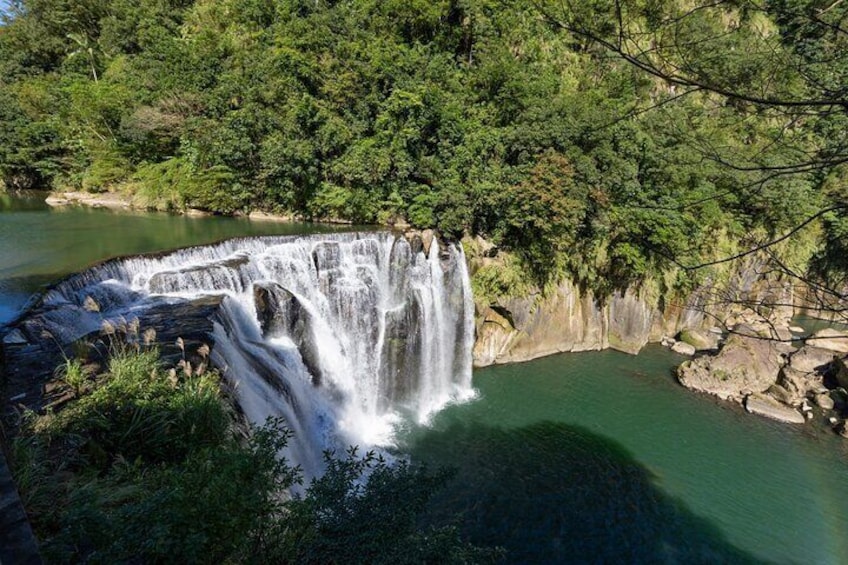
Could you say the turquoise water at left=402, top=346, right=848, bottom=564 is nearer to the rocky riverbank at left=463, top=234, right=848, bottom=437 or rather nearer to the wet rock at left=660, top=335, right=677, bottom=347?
the rocky riverbank at left=463, top=234, right=848, bottom=437

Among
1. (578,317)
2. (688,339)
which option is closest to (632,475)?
(578,317)

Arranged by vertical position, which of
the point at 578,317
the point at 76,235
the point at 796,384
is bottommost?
the point at 796,384

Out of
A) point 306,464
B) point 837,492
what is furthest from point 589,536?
point 837,492

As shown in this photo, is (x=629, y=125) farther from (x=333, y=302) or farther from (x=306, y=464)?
(x=306, y=464)

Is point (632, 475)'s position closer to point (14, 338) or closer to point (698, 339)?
point (698, 339)

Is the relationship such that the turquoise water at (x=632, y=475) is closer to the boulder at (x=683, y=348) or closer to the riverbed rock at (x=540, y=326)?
the riverbed rock at (x=540, y=326)

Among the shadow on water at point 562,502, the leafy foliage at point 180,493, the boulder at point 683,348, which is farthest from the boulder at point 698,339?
the leafy foliage at point 180,493

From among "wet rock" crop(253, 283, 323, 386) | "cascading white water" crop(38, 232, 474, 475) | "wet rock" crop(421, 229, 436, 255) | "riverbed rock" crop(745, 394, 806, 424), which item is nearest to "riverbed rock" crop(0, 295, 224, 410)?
"cascading white water" crop(38, 232, 474, 475)
